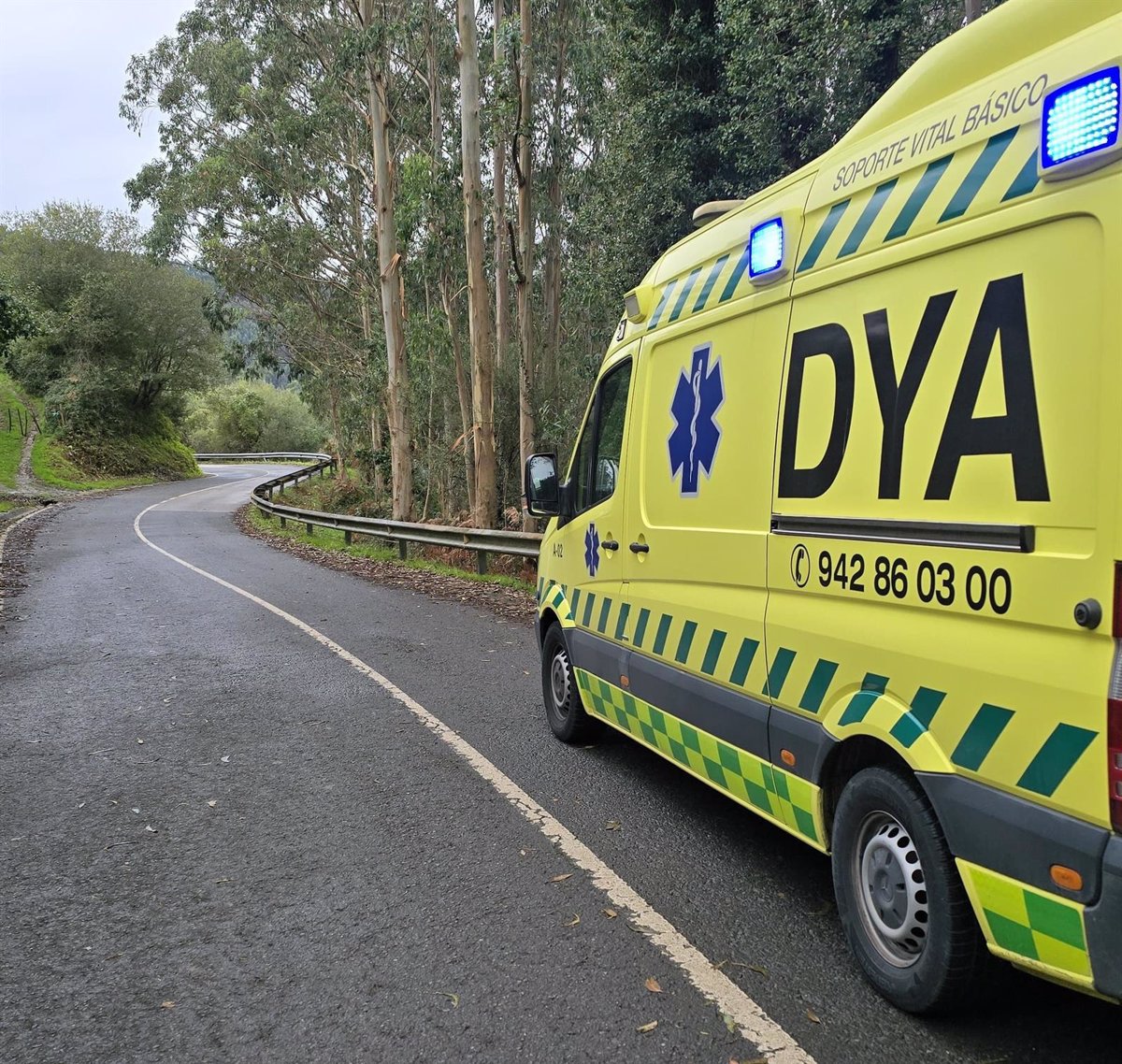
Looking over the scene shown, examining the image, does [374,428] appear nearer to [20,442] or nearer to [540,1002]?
[20,442]

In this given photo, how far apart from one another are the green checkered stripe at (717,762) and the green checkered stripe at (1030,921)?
783 millimetres

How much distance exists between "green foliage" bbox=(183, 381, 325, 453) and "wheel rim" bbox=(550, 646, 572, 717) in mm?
64964

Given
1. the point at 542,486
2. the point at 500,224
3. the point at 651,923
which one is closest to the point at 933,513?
the point at 651,923

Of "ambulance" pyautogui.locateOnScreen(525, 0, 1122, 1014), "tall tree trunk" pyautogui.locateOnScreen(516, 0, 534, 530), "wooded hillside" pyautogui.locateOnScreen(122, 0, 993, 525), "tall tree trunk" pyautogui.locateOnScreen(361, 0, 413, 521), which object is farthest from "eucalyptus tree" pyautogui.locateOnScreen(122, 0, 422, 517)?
"ambulance" pyautogui.locateOnScreen(525, 0, 1122, 1014)

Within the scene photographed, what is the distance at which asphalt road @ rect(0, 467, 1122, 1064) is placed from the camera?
277cm

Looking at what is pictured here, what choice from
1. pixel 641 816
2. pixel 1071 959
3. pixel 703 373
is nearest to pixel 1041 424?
pixel 1071 959

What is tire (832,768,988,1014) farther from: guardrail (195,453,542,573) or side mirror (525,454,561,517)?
guardrail (195,453,542,573)

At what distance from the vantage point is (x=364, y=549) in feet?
61.7

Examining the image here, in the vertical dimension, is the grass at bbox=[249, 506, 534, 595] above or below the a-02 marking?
below

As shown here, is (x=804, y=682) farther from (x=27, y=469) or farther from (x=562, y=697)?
(x=27, y=469)

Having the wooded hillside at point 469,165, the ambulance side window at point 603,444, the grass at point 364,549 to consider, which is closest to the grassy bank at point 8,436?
the wooded hillside at point 469,165

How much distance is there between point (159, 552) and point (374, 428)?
16.4m

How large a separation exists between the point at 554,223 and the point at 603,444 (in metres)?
20.3

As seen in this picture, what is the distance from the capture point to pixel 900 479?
9.16 ft
